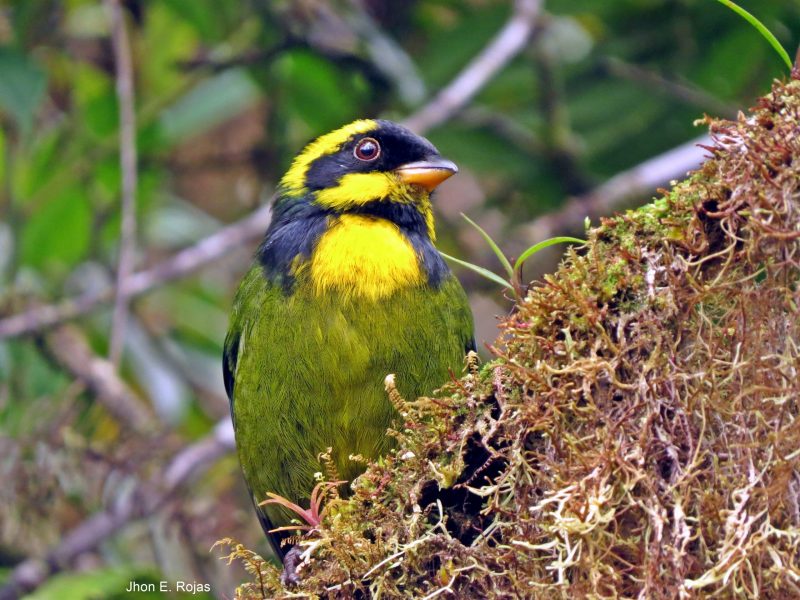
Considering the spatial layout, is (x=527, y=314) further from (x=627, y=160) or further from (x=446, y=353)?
(x=627, y=160)

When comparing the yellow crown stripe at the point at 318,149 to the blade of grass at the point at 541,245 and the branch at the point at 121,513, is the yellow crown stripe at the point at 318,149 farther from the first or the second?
the blade of grass at the point at 541,245

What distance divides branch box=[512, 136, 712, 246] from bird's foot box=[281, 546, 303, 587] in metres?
2.74

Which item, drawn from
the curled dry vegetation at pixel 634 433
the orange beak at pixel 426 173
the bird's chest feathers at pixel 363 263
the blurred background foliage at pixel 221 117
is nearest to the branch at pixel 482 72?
the blurred background foliage at pixel 221 117

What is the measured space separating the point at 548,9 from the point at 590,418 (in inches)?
150

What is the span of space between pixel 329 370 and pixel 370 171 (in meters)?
0.82

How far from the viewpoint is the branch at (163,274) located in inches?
196

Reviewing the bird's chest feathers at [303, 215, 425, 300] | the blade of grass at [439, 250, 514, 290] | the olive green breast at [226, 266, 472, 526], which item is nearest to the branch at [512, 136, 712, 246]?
the bird's chest feathers at [303, 215, 425, 300]

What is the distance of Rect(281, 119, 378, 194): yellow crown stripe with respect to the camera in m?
3.78

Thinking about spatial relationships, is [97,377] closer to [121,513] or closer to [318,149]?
[121,513]

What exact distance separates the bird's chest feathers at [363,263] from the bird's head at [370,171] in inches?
6.7

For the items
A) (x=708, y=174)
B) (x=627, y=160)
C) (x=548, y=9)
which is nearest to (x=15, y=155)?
(x=548, y=9)

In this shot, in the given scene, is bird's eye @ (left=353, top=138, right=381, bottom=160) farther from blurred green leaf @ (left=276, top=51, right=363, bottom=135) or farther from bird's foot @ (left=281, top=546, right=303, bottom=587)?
blurred green leaf @ (left=276, top=51, right=363, bottom=135)

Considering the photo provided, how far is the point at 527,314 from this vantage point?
218cm

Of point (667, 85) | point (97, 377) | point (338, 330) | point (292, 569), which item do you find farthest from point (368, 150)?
point (667, 85)
